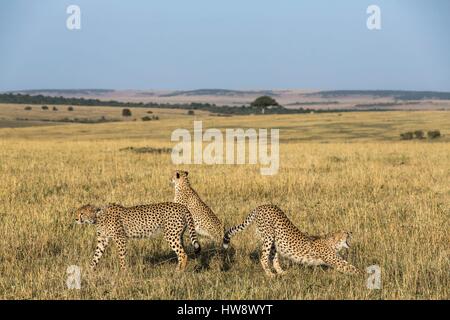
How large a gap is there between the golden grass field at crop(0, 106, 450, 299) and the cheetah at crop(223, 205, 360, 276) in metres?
0.16

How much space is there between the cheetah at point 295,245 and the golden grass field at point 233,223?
0.51 feet

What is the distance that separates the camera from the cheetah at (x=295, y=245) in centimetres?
786

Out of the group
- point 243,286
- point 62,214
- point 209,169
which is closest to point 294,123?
point 209,169

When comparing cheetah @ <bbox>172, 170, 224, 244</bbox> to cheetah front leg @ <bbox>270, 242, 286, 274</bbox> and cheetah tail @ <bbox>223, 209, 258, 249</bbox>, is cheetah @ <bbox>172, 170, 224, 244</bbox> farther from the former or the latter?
cheetah front leg @ <bbox>270, 242, 286, 274</bbox>

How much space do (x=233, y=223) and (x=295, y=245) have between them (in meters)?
3.23

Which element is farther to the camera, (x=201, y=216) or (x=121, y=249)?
(x=201, y=216)

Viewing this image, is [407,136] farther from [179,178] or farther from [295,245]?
[295,245]

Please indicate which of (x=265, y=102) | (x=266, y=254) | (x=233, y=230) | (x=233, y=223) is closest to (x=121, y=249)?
(x=233, y=230)

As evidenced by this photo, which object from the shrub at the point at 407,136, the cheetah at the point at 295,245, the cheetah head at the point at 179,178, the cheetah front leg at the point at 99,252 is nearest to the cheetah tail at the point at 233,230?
the cheetah at the point at 295,245

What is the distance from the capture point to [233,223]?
36.4ft
